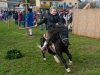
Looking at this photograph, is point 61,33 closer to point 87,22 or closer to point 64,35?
point 64,35

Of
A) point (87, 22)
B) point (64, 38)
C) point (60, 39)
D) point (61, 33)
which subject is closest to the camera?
point (64, 38)

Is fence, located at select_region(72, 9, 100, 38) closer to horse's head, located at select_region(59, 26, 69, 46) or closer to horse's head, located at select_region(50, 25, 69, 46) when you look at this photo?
horse's head, located at select_region(50, 25, 69, 46)

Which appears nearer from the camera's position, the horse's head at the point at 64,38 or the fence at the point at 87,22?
the horse's head at the point at 64,38

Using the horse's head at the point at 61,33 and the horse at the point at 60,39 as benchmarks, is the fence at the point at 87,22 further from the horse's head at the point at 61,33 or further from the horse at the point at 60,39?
the horse's head at the point at 61,33

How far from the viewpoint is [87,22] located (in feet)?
43.3

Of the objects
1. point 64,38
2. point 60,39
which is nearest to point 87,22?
point 60,39

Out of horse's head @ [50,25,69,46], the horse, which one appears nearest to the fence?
the horse

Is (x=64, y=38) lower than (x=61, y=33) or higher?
lower

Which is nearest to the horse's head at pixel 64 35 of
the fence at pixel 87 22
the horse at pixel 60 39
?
the horse at pixel 60 39

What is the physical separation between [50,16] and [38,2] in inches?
2770

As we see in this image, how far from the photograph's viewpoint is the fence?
41.3 ft

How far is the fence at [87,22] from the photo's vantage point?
41.3ft

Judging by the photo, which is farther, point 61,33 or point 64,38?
Result: point 61,33

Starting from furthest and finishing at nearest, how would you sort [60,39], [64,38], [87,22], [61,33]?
1. [87,22]
2. [60,39]
3. [61,33]
4. [64,38]
